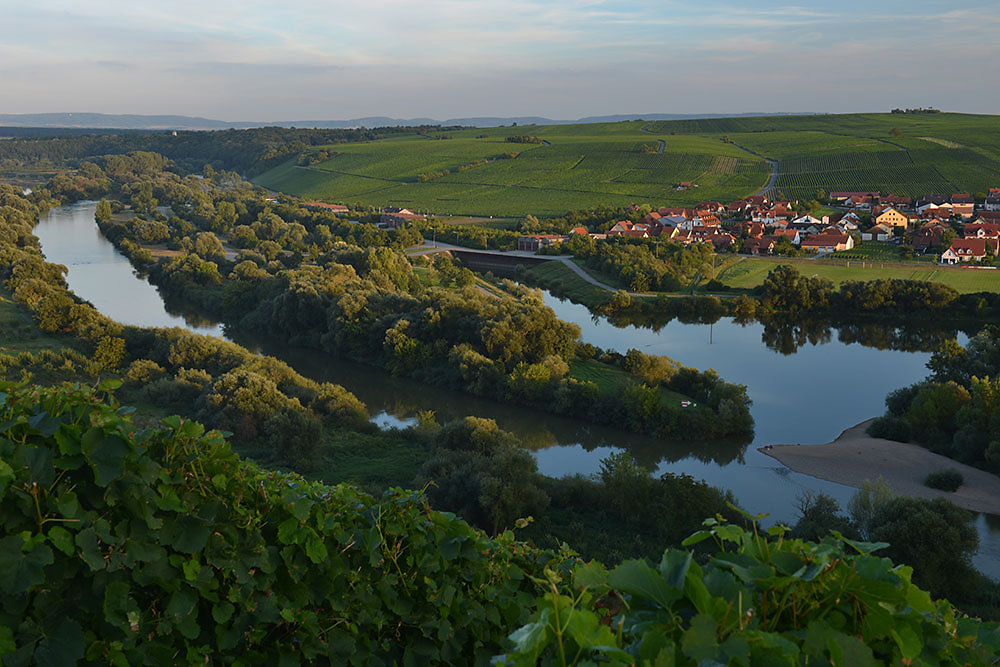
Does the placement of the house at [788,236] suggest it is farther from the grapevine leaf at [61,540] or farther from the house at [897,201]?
the grapevine leaf at [61,540]

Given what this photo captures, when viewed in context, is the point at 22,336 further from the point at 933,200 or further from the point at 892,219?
the point at 933,200

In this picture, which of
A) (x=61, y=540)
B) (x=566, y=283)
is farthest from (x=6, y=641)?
(x=566, y=283)

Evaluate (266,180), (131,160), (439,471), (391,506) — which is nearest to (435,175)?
(266,180)

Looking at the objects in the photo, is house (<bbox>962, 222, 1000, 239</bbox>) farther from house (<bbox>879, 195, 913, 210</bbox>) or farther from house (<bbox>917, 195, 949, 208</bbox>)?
house (<bbox>917, 195, 949, 208</bbox>)

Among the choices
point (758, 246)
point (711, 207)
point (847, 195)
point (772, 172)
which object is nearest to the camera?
point (758, 246)

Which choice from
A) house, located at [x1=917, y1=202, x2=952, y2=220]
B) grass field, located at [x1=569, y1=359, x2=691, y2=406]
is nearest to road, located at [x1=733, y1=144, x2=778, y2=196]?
house, located at [x1=917, y1=202, x2=952, y2=220]

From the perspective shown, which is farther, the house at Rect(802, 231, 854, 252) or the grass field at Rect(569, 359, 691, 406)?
the house at Rect(802, 231, 854, 252)

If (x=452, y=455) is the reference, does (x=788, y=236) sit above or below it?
above
